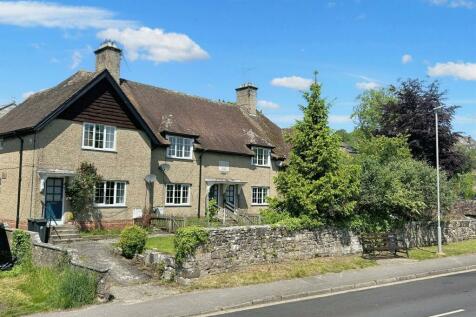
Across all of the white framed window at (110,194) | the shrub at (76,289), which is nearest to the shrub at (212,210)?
the white framed window at (110,194)

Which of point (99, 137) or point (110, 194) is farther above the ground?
point (99, 137)

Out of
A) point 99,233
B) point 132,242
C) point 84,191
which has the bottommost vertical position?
point 99,233

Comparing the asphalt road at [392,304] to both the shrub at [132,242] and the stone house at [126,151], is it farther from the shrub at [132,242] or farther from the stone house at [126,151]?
the stone house at [126,151]

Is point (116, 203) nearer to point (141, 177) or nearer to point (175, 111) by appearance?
point (141, 177)

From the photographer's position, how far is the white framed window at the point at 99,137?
23.9 m

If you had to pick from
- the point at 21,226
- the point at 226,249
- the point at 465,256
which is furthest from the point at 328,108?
the point at 21,226

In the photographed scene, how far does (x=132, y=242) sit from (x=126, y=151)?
9.39 meters

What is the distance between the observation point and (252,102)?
38.3 m

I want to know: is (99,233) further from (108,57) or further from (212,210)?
(108,57)

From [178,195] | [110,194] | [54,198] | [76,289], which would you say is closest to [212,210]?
[178,195]

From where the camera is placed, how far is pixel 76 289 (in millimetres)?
12016

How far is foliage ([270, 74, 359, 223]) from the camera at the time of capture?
18922 mm

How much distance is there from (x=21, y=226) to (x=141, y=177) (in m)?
6.63

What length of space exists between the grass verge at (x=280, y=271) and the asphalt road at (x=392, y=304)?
240 centimetres
